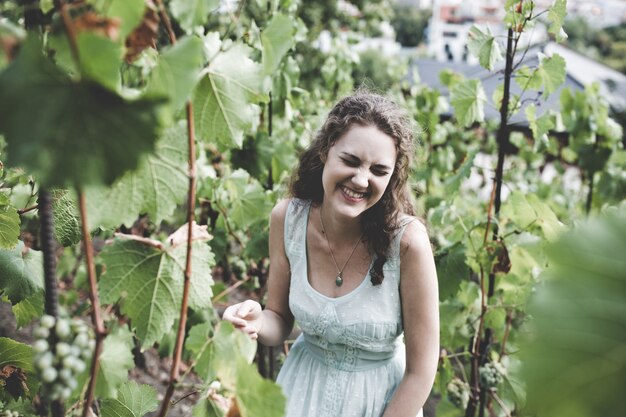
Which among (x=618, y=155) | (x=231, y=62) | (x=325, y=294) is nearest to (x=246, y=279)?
(x=325, y=294)

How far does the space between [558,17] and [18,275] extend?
5.88 feet

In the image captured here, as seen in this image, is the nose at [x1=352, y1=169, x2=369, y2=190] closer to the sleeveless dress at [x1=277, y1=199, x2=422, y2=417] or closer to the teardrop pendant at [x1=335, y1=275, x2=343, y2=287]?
the sleeveless dress at [x1=277, y1=199, x2=422, y2=417]

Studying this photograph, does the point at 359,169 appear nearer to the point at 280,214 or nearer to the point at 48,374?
the point at 280,214

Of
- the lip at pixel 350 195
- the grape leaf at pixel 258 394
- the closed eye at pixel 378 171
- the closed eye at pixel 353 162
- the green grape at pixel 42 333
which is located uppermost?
the green grape at pixel 42 333

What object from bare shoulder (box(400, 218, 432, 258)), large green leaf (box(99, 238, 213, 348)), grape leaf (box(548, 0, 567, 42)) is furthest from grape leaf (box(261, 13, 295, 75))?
grape leaf (box(548, 0, 567, 42))

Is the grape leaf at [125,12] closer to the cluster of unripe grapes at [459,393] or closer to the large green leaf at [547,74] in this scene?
the large green leaf at [547,74]

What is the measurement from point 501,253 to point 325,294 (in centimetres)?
68

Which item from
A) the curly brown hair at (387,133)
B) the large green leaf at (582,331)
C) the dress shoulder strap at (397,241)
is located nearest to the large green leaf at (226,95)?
the large green leaf at (582,331)

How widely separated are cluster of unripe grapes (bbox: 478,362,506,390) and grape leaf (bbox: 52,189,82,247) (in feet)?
5.57

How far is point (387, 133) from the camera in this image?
5.73 ft

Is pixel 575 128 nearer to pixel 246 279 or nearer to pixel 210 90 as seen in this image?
pixel 246 279

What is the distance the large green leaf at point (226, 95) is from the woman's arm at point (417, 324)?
1.01 metres

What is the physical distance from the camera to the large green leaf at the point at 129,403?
1.11m

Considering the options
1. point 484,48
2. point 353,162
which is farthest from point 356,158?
point 484,48
